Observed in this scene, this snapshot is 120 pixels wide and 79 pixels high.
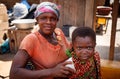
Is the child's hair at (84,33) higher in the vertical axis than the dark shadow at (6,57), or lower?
higher

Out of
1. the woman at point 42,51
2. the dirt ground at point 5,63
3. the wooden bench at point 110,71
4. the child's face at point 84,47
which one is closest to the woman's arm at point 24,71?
the woman at point 42,51

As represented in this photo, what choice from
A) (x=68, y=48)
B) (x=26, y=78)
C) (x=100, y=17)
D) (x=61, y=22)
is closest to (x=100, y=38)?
(x=100, y=17)

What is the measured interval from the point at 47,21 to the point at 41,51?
0.28m

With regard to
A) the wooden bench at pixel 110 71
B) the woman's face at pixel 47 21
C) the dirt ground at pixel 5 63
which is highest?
the woman's face at pixel 47 21

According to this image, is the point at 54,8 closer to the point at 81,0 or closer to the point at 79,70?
the point at 79,70

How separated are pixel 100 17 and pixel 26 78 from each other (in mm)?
5953

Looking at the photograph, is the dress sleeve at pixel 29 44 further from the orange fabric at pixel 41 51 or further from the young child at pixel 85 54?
the young child at pixel 85 54

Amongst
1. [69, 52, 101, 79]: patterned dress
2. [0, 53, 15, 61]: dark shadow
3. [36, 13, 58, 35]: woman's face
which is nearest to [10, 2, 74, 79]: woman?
[36, 13, 58, 35]: woman's face

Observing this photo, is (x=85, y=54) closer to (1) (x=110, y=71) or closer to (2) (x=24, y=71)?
(2) (x=24, y=71)

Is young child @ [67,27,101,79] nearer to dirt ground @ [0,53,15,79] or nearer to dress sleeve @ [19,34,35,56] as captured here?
dress sleeve @ [19,34,35,56]

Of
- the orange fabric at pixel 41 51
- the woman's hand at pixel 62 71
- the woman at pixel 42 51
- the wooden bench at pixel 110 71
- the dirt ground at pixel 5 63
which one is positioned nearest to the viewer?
the woman's hand at pixel 62 71

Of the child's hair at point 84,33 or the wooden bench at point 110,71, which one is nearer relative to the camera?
the child's hair at point 84,33

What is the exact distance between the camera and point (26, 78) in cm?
175

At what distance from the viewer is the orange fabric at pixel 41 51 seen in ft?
6.10
